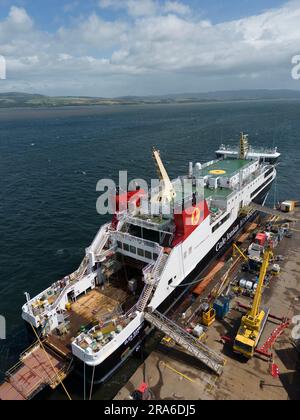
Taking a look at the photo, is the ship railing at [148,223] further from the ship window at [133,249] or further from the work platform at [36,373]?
the work platform at [36,373]

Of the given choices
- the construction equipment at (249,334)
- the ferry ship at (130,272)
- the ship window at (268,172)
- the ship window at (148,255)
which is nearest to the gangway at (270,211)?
the ferry ship at (130,272)

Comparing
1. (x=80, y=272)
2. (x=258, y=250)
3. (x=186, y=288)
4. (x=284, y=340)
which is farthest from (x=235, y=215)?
(x=80, y=272)

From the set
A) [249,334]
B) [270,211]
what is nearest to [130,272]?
[249,334]

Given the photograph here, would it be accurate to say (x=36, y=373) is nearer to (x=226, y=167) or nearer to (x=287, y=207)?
(x=226, y=167)

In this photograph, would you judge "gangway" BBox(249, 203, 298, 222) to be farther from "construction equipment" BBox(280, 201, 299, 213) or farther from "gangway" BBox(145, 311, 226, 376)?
"gangway" BBox(145, 311, 226, 376)

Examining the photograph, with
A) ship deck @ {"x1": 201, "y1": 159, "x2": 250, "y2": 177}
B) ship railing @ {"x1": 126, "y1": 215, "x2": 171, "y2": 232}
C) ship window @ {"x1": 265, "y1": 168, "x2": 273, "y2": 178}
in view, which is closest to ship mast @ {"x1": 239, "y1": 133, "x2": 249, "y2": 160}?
Result: ship deck @ {"x1": 201, "y1": 159, "x2": 250, "y2": 177}
